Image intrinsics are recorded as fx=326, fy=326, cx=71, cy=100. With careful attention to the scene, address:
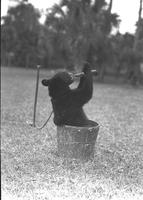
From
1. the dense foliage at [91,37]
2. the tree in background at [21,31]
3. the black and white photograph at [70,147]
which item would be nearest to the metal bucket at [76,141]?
the black and white photograph at [70,147]

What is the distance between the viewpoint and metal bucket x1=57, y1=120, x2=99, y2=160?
3605mm

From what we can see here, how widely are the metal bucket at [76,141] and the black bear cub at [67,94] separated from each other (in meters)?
0.13

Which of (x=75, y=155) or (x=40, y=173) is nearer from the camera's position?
(x=40, y=173)

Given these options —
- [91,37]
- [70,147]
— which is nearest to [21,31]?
[91,37]

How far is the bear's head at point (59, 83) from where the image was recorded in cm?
341

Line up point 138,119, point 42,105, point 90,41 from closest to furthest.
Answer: point 138,119, point 42,105, point 90,41

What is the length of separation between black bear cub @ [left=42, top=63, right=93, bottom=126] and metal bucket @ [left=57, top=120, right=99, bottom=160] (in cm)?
13

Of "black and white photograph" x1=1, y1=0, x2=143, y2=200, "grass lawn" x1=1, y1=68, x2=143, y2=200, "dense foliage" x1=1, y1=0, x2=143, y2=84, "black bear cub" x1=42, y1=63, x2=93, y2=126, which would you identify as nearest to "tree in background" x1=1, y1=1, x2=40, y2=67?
"dense foliage" x1=1, y1=0, x2=143, y2=84

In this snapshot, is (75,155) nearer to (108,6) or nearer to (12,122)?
(12,122)

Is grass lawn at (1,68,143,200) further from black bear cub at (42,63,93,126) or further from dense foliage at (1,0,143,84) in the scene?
dense foliage at (1,0,143,84)

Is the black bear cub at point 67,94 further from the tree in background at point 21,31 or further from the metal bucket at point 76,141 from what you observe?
the tree in background at point 21,31

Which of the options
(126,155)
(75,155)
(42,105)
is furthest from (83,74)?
(42,105)

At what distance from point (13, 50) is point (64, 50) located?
10.1 metres

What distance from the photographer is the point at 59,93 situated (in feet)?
11.4
